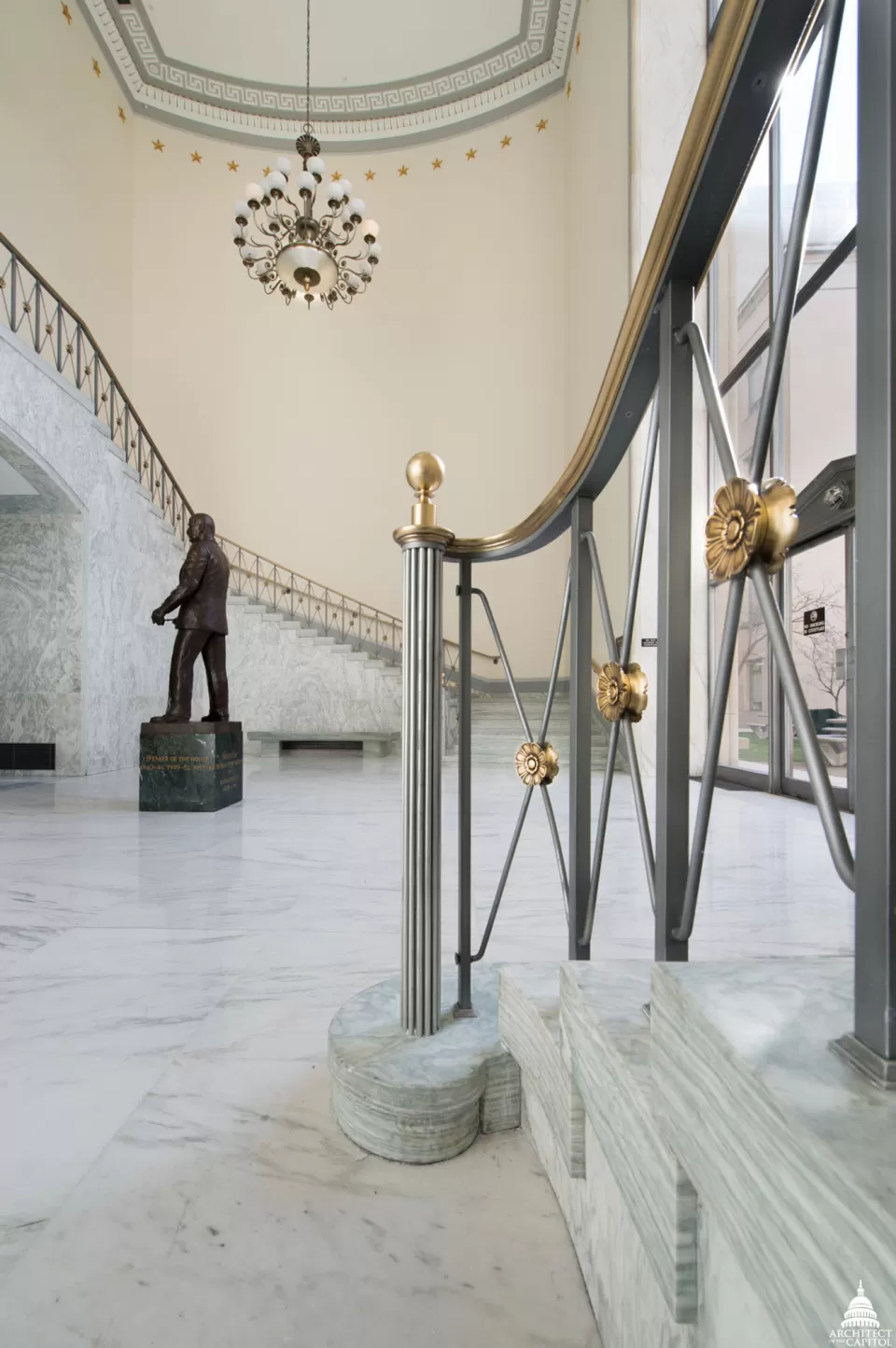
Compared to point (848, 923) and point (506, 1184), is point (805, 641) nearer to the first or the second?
point (848, 923)

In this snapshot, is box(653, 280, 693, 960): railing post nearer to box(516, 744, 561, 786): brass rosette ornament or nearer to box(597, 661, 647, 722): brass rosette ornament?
box(597, 661, 647, 722): brass rosette ornament

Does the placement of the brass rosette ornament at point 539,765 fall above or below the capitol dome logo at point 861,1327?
above

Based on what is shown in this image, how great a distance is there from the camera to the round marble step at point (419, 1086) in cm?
136

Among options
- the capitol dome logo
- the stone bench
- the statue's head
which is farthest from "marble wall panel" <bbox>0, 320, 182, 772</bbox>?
the capitol dome logo

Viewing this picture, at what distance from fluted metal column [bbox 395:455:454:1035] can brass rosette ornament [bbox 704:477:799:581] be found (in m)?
0.89

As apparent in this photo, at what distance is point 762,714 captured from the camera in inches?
260

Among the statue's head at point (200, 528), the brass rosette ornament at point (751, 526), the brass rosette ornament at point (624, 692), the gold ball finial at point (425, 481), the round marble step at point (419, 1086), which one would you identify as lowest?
the round marble step at point (419, 1086)

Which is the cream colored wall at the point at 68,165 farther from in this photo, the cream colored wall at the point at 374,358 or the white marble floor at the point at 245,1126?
the white marble floor at the point at 245,1126

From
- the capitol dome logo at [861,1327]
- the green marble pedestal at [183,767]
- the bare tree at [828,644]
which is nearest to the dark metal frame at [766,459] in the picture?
the capitol dome logo at [861,1327]

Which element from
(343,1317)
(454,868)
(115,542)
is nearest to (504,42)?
(115,542)

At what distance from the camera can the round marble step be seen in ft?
4.47

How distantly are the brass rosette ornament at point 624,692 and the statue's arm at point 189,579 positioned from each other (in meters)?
5.39

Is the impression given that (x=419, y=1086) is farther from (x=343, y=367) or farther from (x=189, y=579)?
(x=343, y=367)

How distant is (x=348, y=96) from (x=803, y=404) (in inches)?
422
